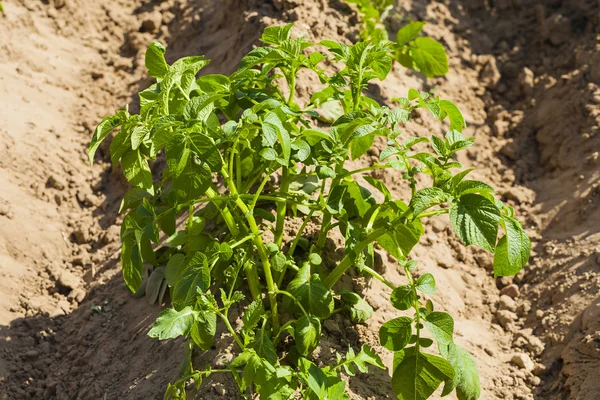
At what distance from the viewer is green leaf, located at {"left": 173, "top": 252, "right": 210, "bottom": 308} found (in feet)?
8.83

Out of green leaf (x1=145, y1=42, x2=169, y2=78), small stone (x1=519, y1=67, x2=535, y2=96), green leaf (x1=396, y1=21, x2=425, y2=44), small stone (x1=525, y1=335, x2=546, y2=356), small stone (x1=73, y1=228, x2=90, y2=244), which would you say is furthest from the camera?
small stone (x1=519, y1=67, x2=535, y2=96)

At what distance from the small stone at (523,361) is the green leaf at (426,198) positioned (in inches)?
43.9

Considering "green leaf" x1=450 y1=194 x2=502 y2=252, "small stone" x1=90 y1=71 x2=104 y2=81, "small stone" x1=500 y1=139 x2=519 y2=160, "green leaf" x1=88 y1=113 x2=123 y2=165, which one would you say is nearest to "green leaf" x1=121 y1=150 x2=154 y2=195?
"green leaf" x1=88 y1=113 x2=123 y2=165

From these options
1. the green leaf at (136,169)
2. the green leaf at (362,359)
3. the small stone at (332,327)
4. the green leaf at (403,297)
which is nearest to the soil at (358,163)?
the small stone at (332,327)

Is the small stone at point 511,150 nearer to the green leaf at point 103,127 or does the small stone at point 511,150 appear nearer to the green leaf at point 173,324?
the green leaf at point 103,127

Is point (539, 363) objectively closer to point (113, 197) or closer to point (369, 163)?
point (369, 163)

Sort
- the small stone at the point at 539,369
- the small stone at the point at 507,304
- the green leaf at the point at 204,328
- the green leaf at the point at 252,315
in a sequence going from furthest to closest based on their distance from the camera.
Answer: the small stone at the point at 507,304 < the small stone at the point at 539,369 < the green leaf at the point at 252,315 < the green leaf at the point at 204,328

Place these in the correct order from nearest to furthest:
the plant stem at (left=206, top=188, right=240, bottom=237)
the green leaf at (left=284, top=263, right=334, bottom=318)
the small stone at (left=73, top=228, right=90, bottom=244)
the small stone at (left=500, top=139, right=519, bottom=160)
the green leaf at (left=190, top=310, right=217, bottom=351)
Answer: the green leaf at (left=190, top=310, right=217, bottom=351), the green leaf at (left=284, top=263, right=334, bottom=318), the plant stem at (left=206, top=188, right=240, bottom=237), the small stone at (left=73, top=228, right=90, bottom=244), the small stone at (left=500, top=139, right=519, bottom=160)

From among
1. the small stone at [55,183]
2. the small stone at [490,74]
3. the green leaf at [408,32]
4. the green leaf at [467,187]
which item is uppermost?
the green leaf at [408,32]

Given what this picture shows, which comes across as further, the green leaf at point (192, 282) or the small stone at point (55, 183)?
the small stone at point (55, 183)

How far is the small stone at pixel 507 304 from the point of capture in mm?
3768

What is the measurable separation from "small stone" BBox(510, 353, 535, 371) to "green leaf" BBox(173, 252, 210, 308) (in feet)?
4.74

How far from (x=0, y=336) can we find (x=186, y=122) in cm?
155

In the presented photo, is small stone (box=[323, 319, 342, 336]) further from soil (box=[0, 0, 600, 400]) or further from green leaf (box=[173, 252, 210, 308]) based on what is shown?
green leaf (box=[173, 252, 210, 308])
